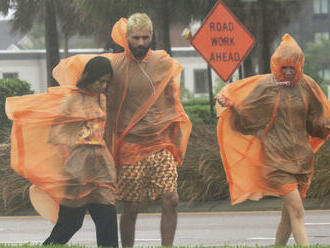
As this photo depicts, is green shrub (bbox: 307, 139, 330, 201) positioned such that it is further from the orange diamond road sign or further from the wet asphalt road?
the orange diamond road sign

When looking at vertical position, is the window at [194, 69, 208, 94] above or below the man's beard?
below

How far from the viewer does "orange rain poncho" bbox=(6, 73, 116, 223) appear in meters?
7.19

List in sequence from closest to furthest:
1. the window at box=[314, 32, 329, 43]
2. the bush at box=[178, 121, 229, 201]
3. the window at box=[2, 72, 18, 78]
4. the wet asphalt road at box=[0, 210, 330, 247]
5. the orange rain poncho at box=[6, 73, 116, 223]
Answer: the orange rain poncho at box=[6, 73, 116, 223] < the wet asphalt road at box=[0, 210, 330, 247] < the bush at box=[178, 121, 229, 201] < the window at box=[314, 32, 329, 43] < the window at box=[2, 72, 18, 78]

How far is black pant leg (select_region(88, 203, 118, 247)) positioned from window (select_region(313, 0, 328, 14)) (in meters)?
16.1

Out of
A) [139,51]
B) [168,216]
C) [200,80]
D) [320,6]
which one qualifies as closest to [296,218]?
[168,216]

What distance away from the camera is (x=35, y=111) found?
741cm

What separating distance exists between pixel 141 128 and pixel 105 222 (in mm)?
877

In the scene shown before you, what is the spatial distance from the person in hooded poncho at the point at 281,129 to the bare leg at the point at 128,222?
0.98 meters

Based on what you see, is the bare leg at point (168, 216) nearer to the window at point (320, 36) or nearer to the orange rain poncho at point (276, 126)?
the orange rain poncho at point (276, 126)

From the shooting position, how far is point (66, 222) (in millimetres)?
7301

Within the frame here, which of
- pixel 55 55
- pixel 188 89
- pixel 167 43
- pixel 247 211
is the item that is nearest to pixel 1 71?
pixel 188 89

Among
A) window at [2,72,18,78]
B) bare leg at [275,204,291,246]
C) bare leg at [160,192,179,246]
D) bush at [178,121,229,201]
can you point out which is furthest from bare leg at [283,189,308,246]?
window at [2,72,18,78]

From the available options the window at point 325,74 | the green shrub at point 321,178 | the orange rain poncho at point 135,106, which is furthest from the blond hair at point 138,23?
the window at point 325,74

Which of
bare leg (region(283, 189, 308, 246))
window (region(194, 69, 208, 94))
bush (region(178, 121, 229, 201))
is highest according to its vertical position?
bare leg (region(283, 189, 308, 246))
